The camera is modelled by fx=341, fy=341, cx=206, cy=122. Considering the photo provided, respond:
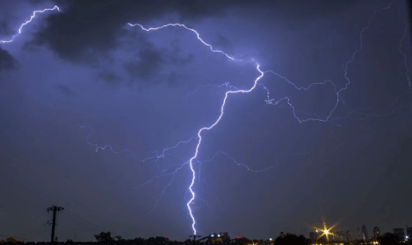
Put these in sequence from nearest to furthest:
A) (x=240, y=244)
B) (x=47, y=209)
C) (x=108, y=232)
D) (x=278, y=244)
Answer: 1. (x=278, y=244)
2. (x=47, y=209)
3. (x=240, y=244)
4. (x=108, y=232)

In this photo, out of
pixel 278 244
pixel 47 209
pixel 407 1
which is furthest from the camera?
pixel 47 209

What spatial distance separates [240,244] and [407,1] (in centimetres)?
3636

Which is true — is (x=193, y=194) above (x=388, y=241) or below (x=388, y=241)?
above

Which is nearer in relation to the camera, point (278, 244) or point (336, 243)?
point (278, 244)

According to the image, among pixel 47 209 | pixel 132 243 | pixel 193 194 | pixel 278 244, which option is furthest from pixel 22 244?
pixel 278 244

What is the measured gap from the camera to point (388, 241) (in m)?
25.8

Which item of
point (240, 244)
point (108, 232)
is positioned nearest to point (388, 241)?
point (240, 244)

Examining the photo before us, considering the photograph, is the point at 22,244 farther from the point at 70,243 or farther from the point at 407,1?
the point at 407,1

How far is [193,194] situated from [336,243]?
16836 millimetres

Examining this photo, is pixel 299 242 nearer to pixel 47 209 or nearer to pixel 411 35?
pixel 411 35

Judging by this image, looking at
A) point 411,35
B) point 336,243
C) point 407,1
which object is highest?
point 407,1

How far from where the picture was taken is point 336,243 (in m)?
34.7

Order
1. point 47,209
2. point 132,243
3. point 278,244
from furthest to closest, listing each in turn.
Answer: point 132,243
point 47,209
point 278,244

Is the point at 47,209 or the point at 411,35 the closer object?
the point at 411,35
